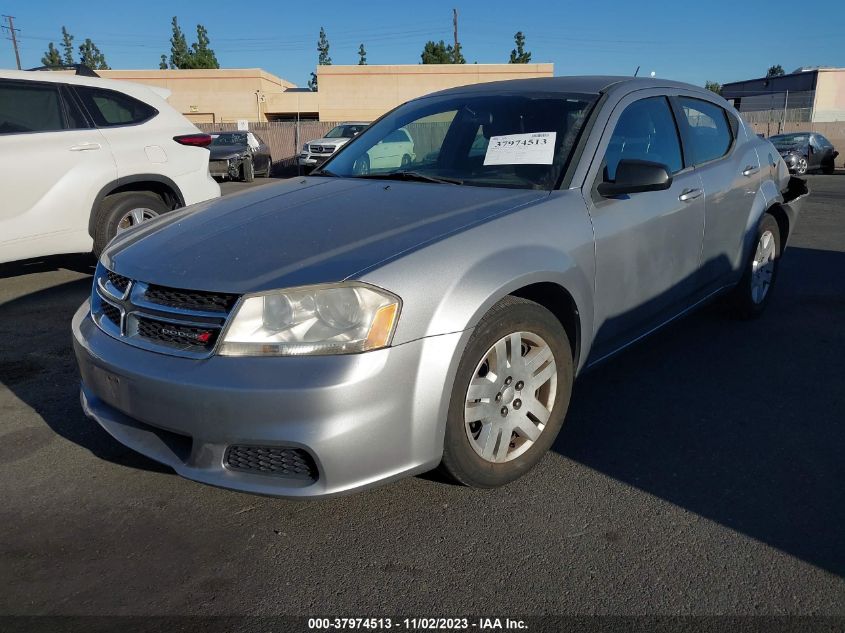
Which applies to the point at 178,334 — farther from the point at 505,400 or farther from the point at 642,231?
the point at 642,231

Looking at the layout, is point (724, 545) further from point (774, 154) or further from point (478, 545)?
point (774, 154)

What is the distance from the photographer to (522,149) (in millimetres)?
3344

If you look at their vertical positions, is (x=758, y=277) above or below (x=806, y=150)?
above

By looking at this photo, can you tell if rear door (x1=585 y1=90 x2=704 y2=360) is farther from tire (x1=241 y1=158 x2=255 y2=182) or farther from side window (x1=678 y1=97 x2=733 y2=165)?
tire (x1=241 y1=158 x2=255 y2=182)

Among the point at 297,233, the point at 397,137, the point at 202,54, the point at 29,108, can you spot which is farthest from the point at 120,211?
the point at 202,54

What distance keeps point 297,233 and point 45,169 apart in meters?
4.05

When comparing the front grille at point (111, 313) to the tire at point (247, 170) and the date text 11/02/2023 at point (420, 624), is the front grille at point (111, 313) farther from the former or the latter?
the tire at point (247, 170)

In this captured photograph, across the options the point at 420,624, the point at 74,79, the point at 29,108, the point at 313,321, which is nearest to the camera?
the point at 420,624

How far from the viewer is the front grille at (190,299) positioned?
236cm

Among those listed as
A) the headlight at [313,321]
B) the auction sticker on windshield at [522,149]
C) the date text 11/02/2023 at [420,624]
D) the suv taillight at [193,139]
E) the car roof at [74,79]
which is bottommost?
the date text 11/02/2023 at [420,624]

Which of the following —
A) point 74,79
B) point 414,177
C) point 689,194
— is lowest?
point 689,194

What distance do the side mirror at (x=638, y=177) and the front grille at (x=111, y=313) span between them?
215 cm

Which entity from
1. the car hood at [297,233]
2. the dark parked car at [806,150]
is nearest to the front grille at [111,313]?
the car hood at [297,233]

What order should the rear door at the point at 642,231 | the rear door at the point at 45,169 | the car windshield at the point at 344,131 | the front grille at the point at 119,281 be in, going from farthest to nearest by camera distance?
the car windshield at the point at 344,131 < the rear door at the point at 45,169 < the rear door at the point at 642,231 < the front grille at the point at 119,281
